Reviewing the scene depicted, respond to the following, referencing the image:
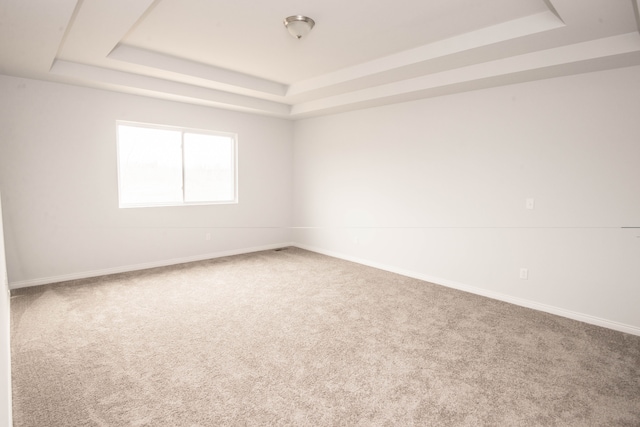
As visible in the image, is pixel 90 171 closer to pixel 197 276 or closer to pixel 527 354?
pixel 197 276

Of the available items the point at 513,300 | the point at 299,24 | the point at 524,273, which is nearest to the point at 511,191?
the point at 524,273

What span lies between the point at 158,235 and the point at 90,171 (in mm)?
1168

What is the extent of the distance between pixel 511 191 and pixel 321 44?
8.09 feet

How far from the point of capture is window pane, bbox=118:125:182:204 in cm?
452

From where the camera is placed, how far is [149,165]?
475cm

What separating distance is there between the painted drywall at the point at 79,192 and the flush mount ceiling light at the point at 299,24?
271cm

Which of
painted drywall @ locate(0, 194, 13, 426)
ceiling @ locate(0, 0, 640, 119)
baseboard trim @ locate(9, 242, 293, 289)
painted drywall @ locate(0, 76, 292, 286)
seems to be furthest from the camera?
baseboard trim @ locate(9, 242, 293, 289)

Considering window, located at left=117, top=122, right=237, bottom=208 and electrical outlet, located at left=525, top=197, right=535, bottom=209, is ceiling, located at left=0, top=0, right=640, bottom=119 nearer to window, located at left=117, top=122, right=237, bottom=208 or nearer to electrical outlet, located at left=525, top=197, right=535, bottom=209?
window, located at left=117, top=122, right=237, bottom=208

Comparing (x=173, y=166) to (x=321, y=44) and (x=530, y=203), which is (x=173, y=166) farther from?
(x=530, y=203)

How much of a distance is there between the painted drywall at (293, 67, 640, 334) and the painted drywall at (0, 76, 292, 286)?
239 centimetres

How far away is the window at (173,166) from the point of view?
456 centimetres

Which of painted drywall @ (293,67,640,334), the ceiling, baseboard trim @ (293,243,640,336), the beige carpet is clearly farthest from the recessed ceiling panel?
baseboard trim @ (293,243,640,336)

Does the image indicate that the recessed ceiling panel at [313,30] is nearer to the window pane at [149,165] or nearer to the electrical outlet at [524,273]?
the window pane at [149,165]

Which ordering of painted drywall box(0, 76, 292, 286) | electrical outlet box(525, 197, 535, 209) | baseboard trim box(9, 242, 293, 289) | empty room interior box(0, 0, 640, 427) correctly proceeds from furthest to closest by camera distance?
baseboard trim box(9, 242, 293, 289) < painted drywall box(0, 76, 292, 286) < electrical outlet box(525, 197, 535, 209) < empty room interior box(0, 0, 640, 427)
